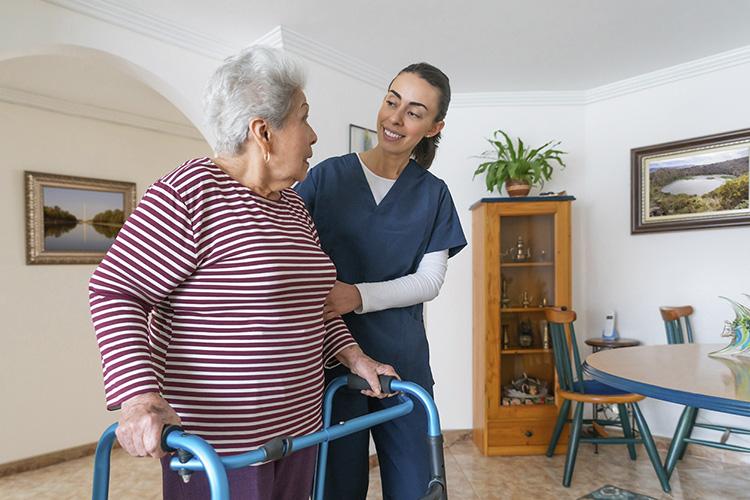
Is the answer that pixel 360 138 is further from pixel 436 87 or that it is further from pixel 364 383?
pixel 364 383

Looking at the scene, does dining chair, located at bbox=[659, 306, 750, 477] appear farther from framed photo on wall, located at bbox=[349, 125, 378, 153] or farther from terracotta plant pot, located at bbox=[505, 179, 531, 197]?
framed photo on wall, located at bbox=[349, 125, 378, 153]

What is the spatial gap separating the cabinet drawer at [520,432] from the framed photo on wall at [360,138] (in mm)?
2002

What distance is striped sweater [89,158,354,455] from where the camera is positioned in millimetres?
841

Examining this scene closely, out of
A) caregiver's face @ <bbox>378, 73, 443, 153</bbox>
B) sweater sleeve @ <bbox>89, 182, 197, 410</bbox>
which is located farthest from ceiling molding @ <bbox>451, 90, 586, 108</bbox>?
sweater sleeve @ <bbox>89, 182, 197, 410</bbox>

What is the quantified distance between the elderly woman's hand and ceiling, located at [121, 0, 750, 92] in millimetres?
1965

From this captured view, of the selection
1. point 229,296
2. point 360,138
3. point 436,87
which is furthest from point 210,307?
point 360,138

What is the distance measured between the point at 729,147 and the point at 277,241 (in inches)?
133

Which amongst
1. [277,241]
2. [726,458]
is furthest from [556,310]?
[277,241]

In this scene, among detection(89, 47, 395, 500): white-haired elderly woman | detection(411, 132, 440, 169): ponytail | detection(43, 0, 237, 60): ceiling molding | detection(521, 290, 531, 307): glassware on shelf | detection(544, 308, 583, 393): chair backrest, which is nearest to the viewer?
detection(89, 47, 395, 500): white-haired elderly woman

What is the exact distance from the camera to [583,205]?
13.0 ft

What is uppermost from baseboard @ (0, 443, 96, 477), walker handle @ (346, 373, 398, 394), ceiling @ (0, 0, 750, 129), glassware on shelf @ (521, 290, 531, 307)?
ceiling @ (0, 0, 750, 129)

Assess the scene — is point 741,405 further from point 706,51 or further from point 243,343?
point 706,51

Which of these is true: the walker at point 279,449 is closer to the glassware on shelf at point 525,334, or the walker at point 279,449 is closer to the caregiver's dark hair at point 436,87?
the caregiver's dark hair at point 436,87

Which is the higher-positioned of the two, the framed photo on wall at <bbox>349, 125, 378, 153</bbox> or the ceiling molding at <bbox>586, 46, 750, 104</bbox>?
the ceiling molding at <bbox>586, 46, 750, 104</bbox>
